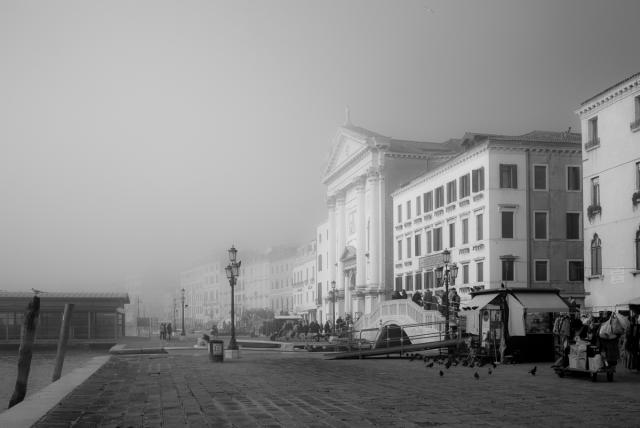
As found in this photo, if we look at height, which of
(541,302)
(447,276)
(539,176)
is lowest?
(541,302)

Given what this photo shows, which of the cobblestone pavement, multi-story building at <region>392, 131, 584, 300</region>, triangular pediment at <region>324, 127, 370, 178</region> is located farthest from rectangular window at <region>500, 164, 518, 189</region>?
the cobblestone pavement

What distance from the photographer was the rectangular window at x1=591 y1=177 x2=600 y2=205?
121 ft

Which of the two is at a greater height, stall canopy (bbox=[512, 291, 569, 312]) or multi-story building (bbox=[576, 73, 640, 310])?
multi-story building (bbox=[576, 73, 640, 310])

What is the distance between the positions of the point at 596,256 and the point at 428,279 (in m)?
21.6

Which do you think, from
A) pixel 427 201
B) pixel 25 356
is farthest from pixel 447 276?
pixel 427 201

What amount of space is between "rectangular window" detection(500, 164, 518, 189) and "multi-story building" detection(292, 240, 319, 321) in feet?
156

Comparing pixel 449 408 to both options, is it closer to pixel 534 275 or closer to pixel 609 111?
pixel 609 111

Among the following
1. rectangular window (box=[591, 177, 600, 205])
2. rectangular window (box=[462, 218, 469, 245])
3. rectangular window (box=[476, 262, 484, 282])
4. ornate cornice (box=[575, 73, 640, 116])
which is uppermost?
ornate cornice (box=[575, 73, 640, 116])

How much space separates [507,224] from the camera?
48375 mm

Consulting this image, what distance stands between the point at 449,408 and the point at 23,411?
21.5 ft

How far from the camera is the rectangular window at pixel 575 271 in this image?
4862 centimetres

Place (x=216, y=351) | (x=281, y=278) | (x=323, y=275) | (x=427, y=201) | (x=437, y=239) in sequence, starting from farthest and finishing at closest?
(x=281, y=278) < (x=323, y=275) < (x=427, y=201) < (x=437, y=239) < (x=216, y=351)

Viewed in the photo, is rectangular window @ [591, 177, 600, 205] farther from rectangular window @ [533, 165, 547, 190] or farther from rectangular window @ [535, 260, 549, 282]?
rectangular window @ [535, 260, 549, 282]

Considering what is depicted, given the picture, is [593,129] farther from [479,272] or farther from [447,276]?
[479,272]
